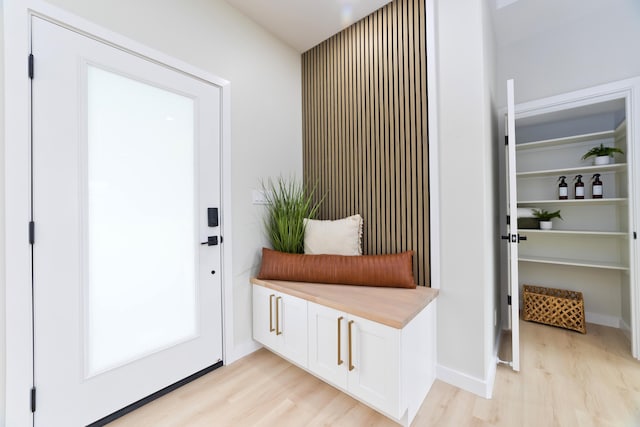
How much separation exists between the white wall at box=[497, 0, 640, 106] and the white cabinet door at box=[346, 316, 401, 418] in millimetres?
2737

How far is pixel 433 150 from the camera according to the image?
1.80 m

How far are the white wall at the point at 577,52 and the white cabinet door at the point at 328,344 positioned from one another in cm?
279

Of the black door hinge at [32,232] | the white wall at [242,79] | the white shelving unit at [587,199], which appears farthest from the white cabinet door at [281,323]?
the white shelving unit at [587,199]

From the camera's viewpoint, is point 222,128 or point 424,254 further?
point 222,128

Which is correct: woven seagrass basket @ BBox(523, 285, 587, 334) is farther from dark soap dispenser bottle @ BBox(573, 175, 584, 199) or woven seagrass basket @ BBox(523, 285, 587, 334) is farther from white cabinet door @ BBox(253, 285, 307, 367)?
white cabinet door @ BBox(253, 285, 307, 367)

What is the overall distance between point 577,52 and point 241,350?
13.0ft

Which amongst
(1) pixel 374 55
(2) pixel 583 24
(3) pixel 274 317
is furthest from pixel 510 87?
(3) pixel 274 317

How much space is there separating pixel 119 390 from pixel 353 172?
212 centimetres

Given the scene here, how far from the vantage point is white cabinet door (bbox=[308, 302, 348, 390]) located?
151 cm

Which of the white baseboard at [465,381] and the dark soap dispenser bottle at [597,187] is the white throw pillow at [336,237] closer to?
the white baseboard at [465,381]

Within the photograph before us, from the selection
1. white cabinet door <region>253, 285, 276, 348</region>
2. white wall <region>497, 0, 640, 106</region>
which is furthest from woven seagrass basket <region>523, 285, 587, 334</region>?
white cabinet door <region>253, 285, 276, 348</region>

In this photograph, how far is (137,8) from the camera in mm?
1582

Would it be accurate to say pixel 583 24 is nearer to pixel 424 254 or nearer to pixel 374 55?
pixel 374 55

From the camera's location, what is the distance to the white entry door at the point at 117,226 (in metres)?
1.29
